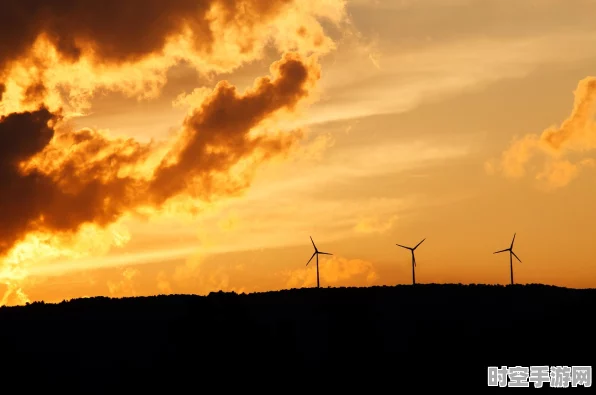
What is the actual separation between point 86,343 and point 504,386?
2436 inches

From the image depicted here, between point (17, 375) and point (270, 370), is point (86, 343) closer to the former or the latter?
point (17, 375)

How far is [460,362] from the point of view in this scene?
15625 cm

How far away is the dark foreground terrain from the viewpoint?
6033 inches

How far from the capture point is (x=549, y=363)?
6132 inches

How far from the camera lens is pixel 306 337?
165375mm

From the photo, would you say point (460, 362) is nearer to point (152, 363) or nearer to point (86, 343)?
point (152, 363)

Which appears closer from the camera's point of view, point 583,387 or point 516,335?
point 583,387

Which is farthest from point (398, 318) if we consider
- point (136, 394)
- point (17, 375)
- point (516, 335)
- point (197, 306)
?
point (17, 375)

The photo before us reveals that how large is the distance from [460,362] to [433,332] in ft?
34.7

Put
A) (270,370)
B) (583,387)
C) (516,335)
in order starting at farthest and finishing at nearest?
(516,335), (270,370), (583,387)

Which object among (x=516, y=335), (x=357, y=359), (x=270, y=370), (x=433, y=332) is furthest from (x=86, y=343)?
(x=516, y=335)

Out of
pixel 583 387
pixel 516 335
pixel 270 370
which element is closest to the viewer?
pixel 583 387

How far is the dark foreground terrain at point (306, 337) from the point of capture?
153250 millimetres

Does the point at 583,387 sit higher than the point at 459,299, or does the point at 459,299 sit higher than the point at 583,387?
the point at 459,299
